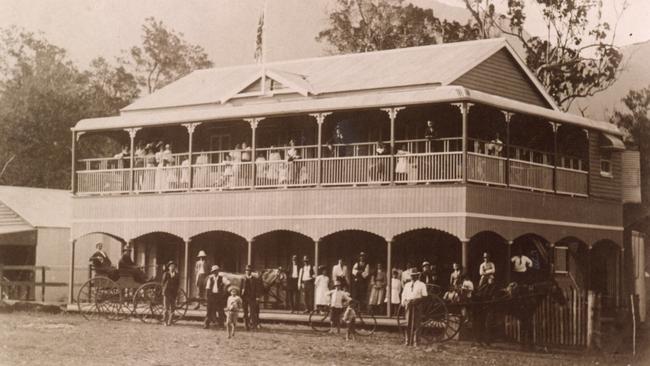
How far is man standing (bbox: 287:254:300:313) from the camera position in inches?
1121

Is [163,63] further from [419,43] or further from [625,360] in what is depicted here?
[625,360]

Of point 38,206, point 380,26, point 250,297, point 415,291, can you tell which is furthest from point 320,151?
point 380,26

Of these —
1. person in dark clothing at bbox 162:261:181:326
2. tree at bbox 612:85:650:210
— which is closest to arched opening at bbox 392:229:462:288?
person in dark clothing at bbox 162:261:181:326

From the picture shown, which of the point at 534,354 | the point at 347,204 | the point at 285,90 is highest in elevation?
the point at 285,90

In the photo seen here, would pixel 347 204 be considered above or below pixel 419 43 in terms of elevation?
below

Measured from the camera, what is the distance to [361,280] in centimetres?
2702

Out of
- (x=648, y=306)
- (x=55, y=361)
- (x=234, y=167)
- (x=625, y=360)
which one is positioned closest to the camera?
(x=55, y=361)

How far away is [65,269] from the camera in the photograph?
36062 mm

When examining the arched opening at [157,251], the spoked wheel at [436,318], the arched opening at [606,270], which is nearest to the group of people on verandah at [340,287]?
the spoked wheel at [436,318]

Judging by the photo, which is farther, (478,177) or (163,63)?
(163,63)

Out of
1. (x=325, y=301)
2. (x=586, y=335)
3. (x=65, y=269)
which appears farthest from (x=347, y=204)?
(x=65, y=269)

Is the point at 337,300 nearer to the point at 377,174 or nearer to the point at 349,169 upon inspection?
the point at 377,174

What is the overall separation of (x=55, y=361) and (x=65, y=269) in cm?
1993

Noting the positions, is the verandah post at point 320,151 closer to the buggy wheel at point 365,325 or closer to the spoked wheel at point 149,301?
the buggy wheel at point 365,325
